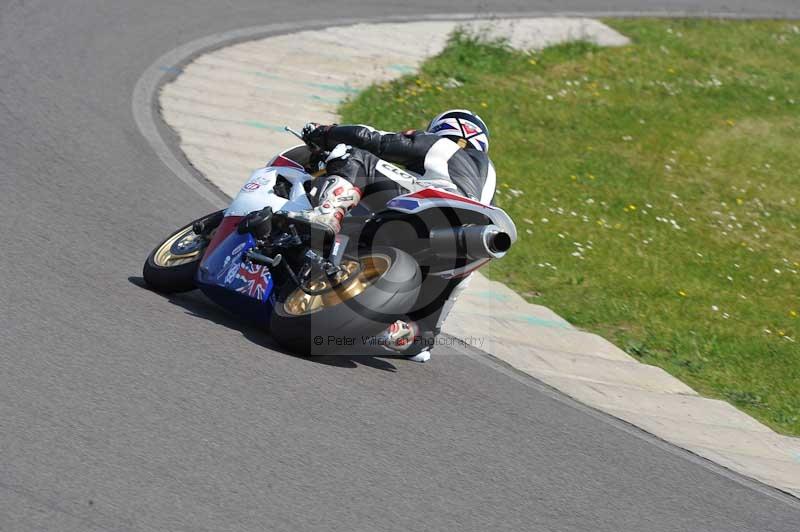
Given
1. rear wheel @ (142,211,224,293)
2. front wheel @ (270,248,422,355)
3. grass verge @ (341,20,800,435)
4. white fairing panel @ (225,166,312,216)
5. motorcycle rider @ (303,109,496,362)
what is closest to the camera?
front wheel @ (270,248,422,355)

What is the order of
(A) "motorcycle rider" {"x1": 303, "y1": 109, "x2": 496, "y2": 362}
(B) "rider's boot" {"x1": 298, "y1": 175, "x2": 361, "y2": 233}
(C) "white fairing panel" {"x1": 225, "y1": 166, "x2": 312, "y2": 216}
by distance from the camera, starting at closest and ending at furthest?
1. (B) "rider's boot" {"x1": 298, "y1": 175, "x2": 361, "y2": 233}
2. (A) "motorcycle rider" {"x1": 303, "y1": 109, "x2": 496, "y2": 362}
3. (C) "white fairing panel" {"x1": 225, "y1": 166, "x2": 312, "y2": 216}

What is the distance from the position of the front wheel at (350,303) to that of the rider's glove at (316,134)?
39.4 inches

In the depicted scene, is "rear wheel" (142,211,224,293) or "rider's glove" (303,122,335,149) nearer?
"rear wheel" (142,211,224,293)

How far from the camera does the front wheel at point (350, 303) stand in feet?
18.3

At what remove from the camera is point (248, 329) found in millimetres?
6098

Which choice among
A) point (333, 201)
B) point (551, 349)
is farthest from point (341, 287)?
point (551, 349)

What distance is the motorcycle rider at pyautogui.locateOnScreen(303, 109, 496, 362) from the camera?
582cm

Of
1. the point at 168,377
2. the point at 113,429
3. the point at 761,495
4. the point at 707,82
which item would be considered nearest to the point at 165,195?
the point at 168,377

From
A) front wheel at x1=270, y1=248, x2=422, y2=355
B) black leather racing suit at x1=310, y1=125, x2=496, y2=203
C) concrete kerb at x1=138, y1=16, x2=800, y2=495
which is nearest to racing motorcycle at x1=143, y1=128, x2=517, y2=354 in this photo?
front wheel at x1=270, y1=248, x2=422, y2=355

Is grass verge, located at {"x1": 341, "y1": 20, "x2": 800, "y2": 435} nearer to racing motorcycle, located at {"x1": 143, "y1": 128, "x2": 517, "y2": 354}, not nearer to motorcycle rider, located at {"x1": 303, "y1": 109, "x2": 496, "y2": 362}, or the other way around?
motorcycle rider, located at {"x1": 303, "y1": 109, "x2": 496, "y2": 362}

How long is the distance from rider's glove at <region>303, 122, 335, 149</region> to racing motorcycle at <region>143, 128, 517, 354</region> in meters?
0.19

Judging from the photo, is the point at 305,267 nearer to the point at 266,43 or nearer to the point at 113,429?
the point at 113,429

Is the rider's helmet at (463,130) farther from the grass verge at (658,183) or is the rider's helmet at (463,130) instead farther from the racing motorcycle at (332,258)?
→ the grass verge at (658,183)

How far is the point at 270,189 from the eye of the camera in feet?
20.9
